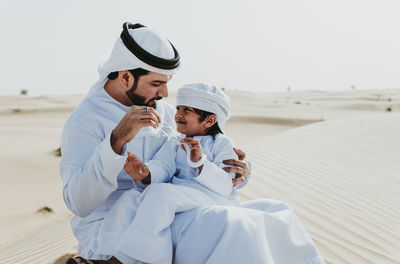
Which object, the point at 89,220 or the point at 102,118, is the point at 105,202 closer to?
the point at 89,220

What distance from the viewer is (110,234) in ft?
10.4

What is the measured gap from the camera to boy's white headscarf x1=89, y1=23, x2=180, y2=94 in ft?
12.0

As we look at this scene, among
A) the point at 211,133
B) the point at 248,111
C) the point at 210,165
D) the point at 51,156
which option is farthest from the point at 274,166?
the point at 248,111

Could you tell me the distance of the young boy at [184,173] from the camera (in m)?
2.98

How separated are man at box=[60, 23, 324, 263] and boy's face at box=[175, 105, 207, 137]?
0.19m

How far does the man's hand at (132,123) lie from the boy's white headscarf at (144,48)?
71 cm

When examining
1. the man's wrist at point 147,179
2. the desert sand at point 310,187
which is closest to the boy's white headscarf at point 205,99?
the man's wrist at point 147,179

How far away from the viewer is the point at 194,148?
3.38 metres

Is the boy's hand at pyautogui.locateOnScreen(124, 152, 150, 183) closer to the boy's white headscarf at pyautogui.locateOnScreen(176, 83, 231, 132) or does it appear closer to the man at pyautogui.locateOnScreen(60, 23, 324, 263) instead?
the man at pyautogui.locateOnScreen(60, 23, 324, 263)

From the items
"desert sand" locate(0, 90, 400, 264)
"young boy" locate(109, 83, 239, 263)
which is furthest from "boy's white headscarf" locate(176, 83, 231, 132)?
"desert sand" locate(0, 90, 400, 264)

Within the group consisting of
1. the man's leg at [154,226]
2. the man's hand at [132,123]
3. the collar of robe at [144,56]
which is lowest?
the man's leg at [154,226]

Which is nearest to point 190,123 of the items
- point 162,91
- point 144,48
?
point 162,91

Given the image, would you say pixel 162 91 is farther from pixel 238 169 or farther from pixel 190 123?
pixel 238 169

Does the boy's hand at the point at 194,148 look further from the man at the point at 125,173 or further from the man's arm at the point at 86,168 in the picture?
the man's arm at the point at 86,168
